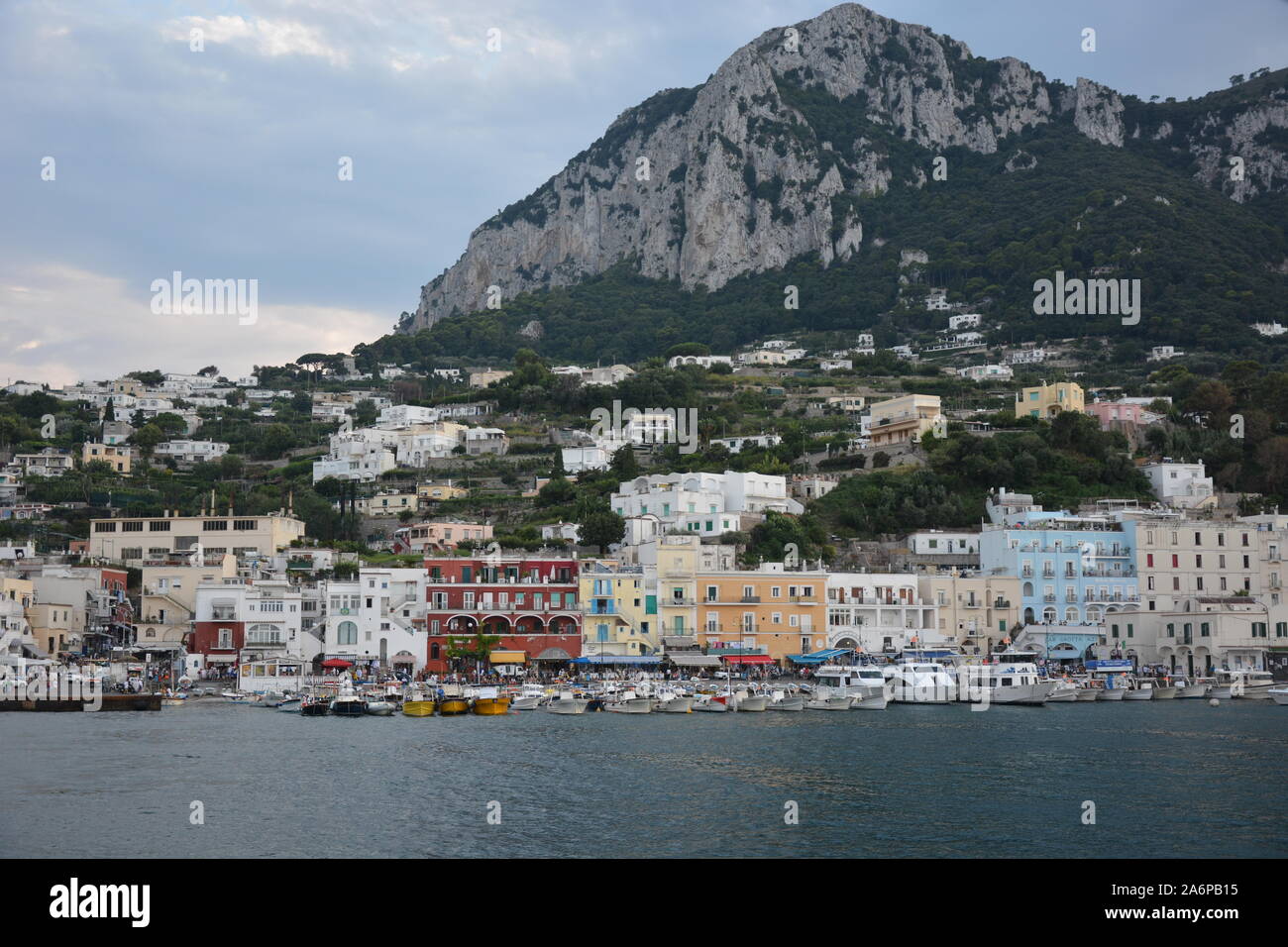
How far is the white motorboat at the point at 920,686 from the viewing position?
58656 millimetres

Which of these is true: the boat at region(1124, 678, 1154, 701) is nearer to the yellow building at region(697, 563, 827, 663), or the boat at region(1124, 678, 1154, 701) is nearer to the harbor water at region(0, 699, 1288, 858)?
the harbor water at region(0, 699, 1288, 858)

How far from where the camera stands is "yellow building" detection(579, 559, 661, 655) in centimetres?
6388

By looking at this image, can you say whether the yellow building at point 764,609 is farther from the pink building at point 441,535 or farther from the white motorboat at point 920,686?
the pink building at point 441,535

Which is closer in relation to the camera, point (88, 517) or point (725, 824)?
point (725, 824)

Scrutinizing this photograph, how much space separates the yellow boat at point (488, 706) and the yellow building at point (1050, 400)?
57660 millimetres

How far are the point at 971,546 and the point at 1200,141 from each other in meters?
128

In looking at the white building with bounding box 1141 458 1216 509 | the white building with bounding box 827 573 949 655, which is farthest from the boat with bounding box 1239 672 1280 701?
the white building with bounding box 1141 458 1216 509

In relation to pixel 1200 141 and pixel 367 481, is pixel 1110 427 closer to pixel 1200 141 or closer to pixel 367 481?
pixel 367 481

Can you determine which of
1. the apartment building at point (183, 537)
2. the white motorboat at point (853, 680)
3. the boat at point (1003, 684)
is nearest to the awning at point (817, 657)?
the white motorboat at point (853, 680)

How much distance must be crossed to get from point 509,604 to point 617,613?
5.32 metres

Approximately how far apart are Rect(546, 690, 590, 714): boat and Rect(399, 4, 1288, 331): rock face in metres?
127

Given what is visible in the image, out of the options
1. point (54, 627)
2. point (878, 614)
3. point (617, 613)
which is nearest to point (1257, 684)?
point (878, 614)
